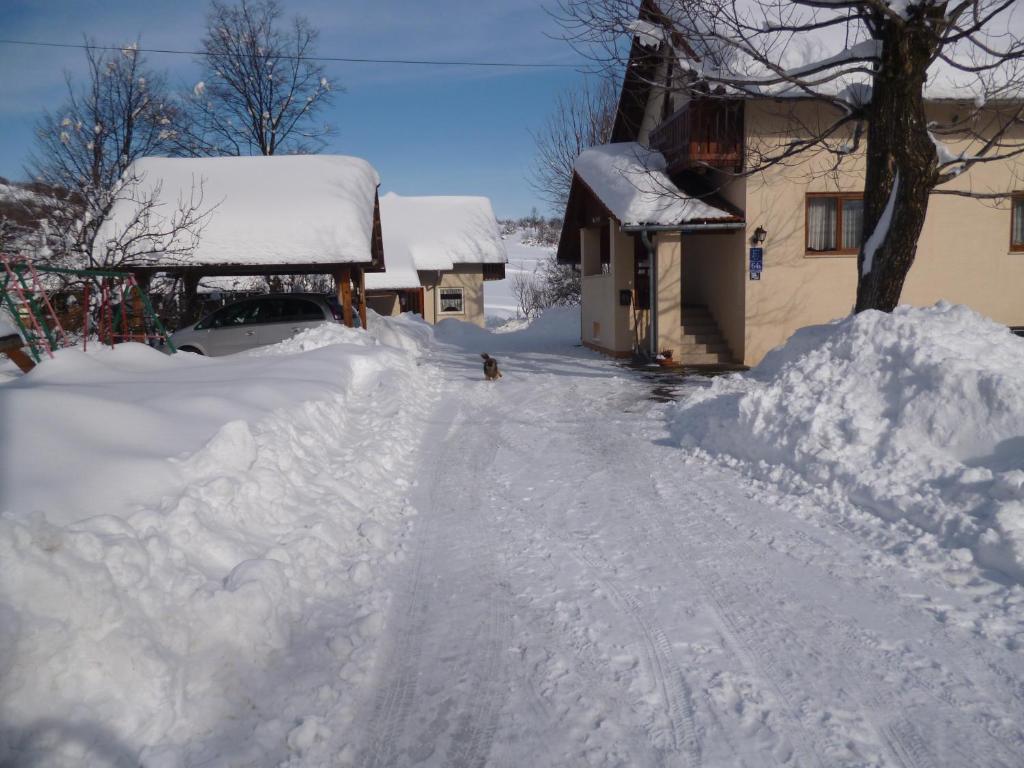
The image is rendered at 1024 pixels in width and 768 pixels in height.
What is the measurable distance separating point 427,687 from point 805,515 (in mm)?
3483

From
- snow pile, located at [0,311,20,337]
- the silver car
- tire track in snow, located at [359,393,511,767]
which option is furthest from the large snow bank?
the silver car

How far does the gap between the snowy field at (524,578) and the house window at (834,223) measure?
7.24 meters

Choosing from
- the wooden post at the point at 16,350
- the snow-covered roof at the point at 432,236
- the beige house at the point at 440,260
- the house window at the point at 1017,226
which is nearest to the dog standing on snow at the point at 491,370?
the wooden post at the point at 16,350

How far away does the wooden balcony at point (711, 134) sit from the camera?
13.4 meters

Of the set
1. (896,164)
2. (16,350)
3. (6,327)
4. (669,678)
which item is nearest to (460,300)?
(6,327)

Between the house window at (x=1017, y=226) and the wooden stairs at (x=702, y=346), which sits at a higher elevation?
the house window at (x=1017, y=226)

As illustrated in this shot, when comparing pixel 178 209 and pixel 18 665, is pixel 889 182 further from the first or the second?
pixel 178 209

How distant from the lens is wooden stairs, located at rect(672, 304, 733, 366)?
1480 centimetres

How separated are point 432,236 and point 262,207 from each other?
1613 centimetres

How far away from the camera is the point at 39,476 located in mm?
3674

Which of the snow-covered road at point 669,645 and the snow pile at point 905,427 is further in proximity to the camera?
the snow pile at point 905,427

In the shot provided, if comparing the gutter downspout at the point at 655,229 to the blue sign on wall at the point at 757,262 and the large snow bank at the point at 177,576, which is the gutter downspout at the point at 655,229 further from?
the large snow bank at the point at 177,576

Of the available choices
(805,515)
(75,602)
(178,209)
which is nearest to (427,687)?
(75,602)

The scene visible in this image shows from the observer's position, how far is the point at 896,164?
28.5ft
